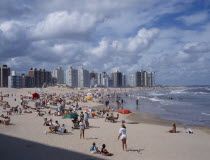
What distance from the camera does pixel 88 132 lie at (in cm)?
1341

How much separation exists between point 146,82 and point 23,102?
170m

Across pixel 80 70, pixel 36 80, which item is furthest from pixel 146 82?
pixel 36 80

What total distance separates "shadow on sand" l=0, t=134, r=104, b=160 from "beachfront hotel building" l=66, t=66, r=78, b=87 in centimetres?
14316

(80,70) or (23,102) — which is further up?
(80,70)

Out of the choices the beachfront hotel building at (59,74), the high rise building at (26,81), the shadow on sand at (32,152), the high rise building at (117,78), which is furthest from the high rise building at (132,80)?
the shadow on sand at (32,152)

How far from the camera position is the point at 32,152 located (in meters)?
8.90

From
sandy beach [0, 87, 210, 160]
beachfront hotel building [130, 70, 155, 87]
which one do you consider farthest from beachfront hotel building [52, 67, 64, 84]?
sandy beach [0, 87, 210, 160]

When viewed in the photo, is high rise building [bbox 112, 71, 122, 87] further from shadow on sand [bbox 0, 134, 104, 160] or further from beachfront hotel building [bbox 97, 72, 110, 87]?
shadow on sand [bbox 0, 134, 104, 160]

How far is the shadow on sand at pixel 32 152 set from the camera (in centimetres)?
830

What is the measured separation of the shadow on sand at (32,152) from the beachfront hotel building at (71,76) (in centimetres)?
14316

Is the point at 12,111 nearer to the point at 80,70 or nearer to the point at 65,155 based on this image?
the point at 65,155

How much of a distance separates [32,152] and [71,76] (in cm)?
14579

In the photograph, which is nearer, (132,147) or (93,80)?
(132,147)

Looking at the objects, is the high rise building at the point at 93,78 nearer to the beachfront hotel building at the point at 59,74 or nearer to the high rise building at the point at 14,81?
the beachfront hotel building at the point at 59,74
